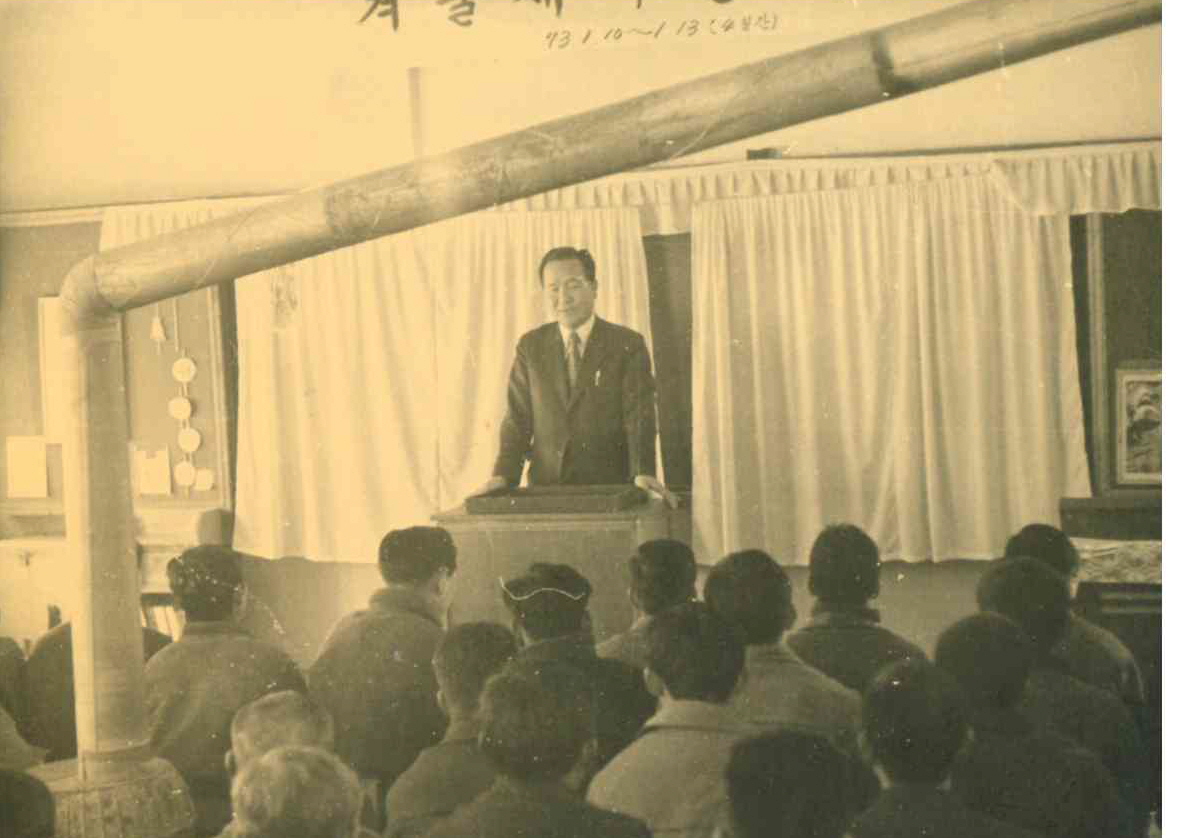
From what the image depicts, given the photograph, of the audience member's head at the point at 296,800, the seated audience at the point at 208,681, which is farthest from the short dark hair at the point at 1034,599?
the seated audience at the point at 208,681

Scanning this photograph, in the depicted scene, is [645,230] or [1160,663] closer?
[1160,663]

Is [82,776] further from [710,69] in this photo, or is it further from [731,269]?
[710,69]

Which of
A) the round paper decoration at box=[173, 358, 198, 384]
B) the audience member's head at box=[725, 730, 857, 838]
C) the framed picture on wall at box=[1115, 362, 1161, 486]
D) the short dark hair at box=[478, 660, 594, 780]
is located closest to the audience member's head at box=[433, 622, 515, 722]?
the short dark hair at box=[478, 660, 594, 780]

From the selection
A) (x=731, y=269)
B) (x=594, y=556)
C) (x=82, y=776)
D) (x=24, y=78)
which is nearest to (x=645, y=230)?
(x=731, y=269)

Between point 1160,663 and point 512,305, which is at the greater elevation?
point 512,305

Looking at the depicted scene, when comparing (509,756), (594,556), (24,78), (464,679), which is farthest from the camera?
(24,78)
